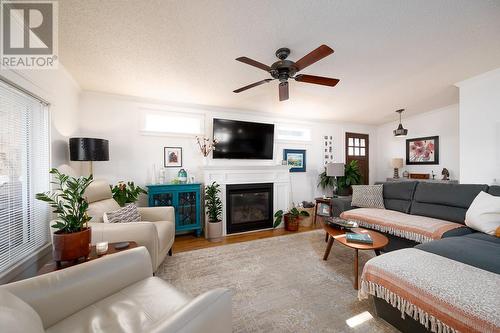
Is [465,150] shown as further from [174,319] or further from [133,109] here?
[133,109]

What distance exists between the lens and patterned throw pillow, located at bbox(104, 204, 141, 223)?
2085 millimetres

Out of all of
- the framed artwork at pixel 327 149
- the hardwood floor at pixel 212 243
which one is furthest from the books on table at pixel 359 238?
the framed artwork at pixel 327 149

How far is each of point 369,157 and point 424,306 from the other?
502 centimetres

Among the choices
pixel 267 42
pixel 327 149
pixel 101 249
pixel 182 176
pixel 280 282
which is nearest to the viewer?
pixel 101 249

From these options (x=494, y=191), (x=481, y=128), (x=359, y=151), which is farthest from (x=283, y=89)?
(x=359, y=151)

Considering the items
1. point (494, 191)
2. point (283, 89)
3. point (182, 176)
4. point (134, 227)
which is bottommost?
point (134, 227)

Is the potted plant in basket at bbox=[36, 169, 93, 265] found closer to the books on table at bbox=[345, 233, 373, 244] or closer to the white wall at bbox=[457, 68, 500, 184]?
the books on table at bbox=[345, 233, 373, 244]

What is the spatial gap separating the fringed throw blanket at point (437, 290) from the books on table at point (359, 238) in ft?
1.32

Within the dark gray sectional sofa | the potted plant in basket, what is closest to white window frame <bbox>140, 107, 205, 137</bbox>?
the potted plant in basket

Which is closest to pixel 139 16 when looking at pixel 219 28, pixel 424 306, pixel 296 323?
pixel 219 28

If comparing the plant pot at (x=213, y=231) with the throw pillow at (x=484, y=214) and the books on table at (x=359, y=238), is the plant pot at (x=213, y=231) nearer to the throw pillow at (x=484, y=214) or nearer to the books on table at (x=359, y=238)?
the books on table at (x=359, y=238)

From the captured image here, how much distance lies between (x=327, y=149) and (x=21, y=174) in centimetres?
523

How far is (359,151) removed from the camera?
17.8ft

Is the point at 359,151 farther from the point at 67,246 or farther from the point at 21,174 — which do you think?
the point at 21,174
